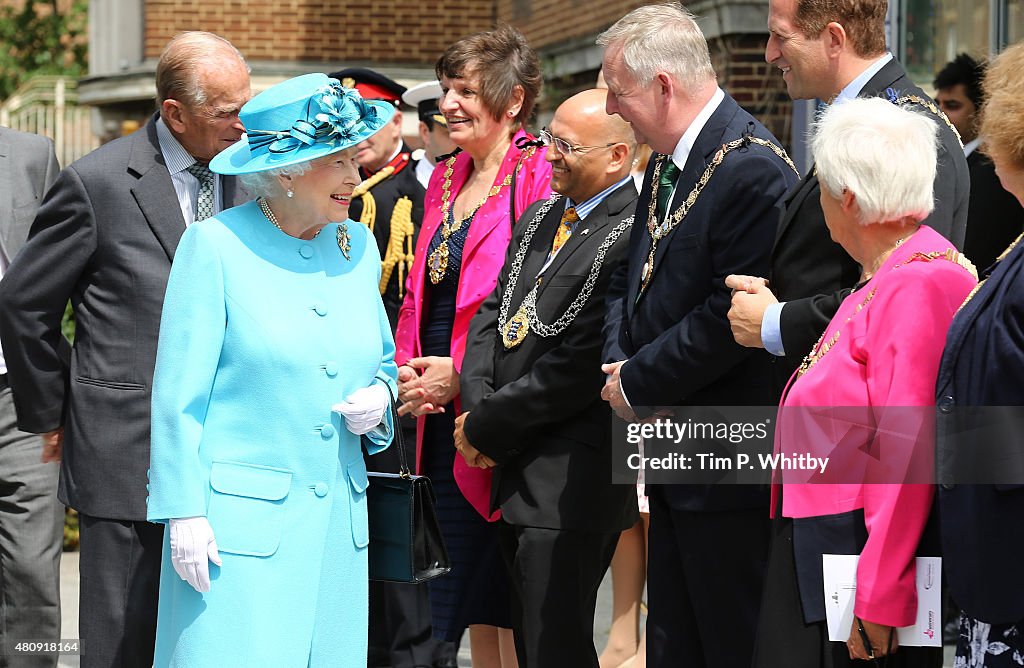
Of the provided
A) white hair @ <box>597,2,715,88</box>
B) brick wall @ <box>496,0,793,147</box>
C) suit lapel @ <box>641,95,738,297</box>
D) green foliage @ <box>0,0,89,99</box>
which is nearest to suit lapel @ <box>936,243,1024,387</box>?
suit lapel @ <box>641,95,738,297</box>

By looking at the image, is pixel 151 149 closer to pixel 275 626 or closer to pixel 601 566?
pixel 275 626

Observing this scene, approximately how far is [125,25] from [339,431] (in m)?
13.4

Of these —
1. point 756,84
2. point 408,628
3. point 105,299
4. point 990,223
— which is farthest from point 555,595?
point 756,84

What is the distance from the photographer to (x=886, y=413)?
290 centimetres

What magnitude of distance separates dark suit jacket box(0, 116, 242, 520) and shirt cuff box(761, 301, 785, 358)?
6.10 ft

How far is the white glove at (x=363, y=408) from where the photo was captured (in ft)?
11.6

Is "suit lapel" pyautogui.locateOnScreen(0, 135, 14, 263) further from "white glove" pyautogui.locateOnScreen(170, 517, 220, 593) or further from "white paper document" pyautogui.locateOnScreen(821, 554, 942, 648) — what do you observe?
"white paper document" pyautogui.locateOnScreen(821, 554, 942, 648)

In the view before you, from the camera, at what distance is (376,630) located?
20.2 feet

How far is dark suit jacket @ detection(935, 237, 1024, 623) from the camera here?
2615mm

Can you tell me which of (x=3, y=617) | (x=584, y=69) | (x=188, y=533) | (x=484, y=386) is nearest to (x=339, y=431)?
(x=188, y=533)

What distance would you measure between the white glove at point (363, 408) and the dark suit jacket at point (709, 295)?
0.69m

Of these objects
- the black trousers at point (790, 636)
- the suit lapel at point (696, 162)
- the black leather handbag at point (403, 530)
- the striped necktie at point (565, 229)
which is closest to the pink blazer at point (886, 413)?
the black trousers at point (790, 636)

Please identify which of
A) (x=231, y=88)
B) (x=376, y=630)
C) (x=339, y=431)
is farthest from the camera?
(x=376, y=630)

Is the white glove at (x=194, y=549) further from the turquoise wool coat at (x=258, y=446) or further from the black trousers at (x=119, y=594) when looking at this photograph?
the black trousers at (x=119, y=594)
